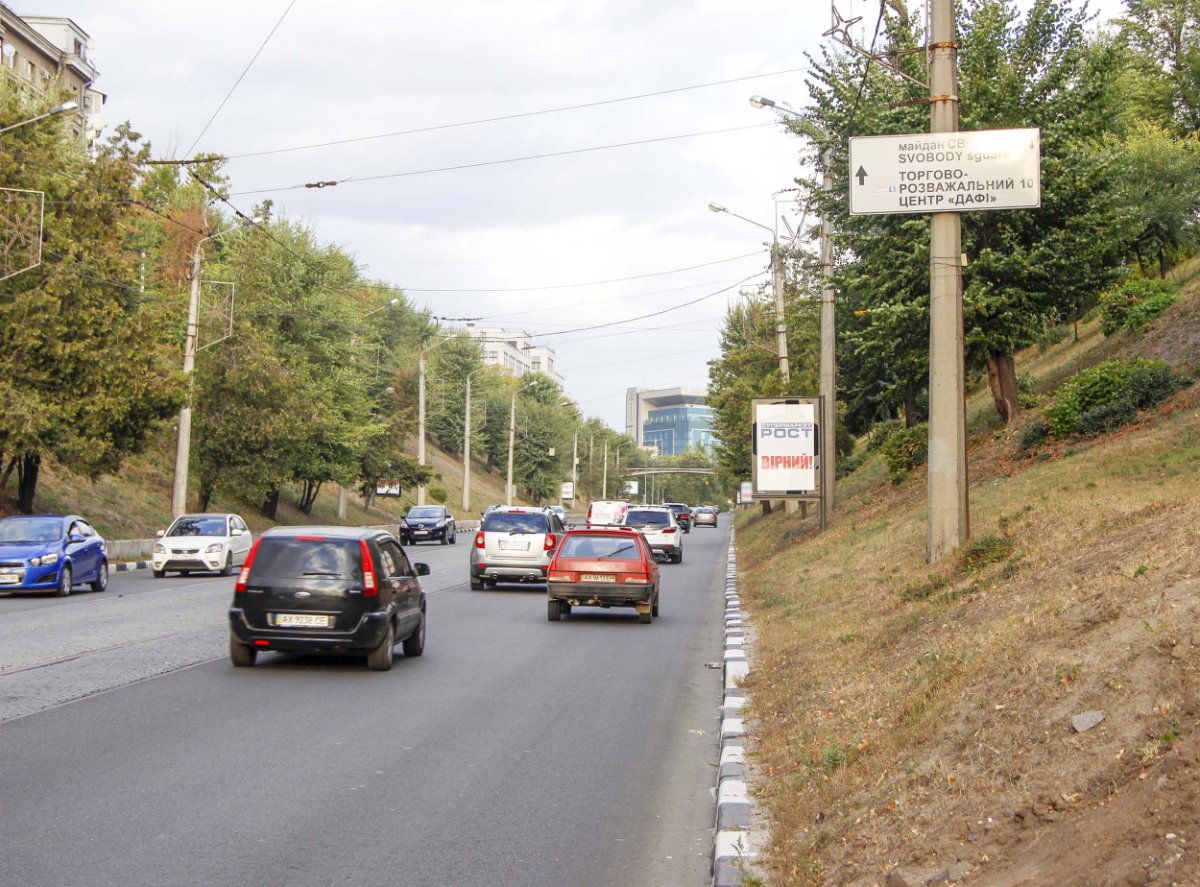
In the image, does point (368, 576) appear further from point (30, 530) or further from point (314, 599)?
point (30, 530)

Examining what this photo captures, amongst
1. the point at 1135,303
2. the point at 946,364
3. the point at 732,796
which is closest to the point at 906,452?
the point at 1135,303

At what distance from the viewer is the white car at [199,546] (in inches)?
1228

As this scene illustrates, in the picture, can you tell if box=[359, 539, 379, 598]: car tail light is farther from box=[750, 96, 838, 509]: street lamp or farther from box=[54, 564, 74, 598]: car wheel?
box=[750, 96, 838, 509]: street lamp

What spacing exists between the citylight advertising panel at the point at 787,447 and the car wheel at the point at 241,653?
61.5ft

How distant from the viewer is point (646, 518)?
42.2m

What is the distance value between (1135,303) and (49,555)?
26591 millimetres

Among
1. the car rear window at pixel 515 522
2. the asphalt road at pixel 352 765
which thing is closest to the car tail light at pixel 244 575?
the asphalt road at pixel 352 765

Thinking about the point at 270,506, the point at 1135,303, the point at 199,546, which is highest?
the point at 1135,303

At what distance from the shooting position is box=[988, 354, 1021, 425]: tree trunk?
29.7 m

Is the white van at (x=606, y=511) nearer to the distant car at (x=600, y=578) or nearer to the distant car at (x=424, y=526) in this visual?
the distant car at (x=424, y=526)

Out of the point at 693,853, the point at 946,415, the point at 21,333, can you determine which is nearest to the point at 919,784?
the point at 693,853

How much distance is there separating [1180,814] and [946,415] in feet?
38.4

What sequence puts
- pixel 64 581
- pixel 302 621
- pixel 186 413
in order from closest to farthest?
pixel 302 621
pixel 64 581
pixel 186 413

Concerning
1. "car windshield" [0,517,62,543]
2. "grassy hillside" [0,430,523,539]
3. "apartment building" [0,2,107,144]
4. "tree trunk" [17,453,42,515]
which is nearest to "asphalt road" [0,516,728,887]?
"car windshield" [0,517,62,543]
